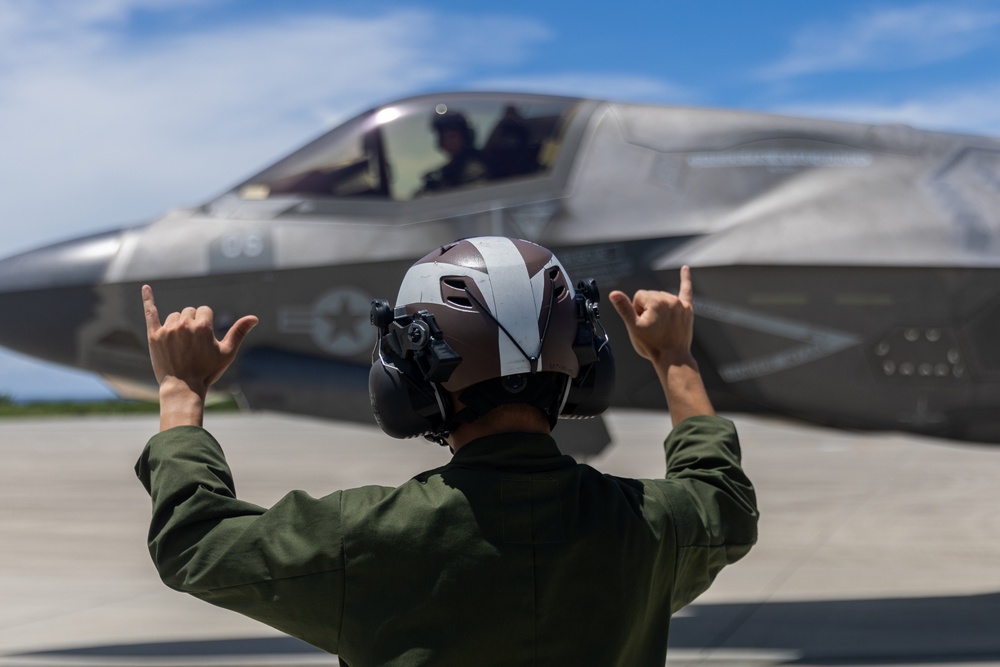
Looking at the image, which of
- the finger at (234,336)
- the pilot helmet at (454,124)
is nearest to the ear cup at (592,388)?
the finger at (234,336)

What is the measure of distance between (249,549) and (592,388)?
0.66 m

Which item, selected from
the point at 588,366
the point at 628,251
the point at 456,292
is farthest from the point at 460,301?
the point at 628,251

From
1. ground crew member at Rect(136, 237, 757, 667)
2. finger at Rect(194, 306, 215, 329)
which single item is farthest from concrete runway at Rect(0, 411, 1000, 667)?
finger at Rect(194, 306, 215, 329)

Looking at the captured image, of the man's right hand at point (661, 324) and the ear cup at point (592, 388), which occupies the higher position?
the man's right hand at point (661, 324)

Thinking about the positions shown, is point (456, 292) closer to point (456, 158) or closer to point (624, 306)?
point (624, 306)

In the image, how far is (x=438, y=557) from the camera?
Answer: 5.29 feet

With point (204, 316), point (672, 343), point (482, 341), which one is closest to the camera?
point (482, 341)

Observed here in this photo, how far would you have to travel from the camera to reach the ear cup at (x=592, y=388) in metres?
1.86

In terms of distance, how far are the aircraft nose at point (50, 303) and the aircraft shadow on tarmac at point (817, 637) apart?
176 cm

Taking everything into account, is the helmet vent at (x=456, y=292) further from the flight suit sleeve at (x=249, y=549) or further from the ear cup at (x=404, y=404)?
the flight suit sleeve at (x=249, y=549)

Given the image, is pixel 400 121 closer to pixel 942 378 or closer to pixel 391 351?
pixel 942 378

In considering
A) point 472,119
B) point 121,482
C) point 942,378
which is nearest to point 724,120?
point 472,119

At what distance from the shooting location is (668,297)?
2082mm

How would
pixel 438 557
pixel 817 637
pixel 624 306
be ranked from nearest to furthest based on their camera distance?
pixel 438 557 → pixel 624 306 → pixel 817 637
